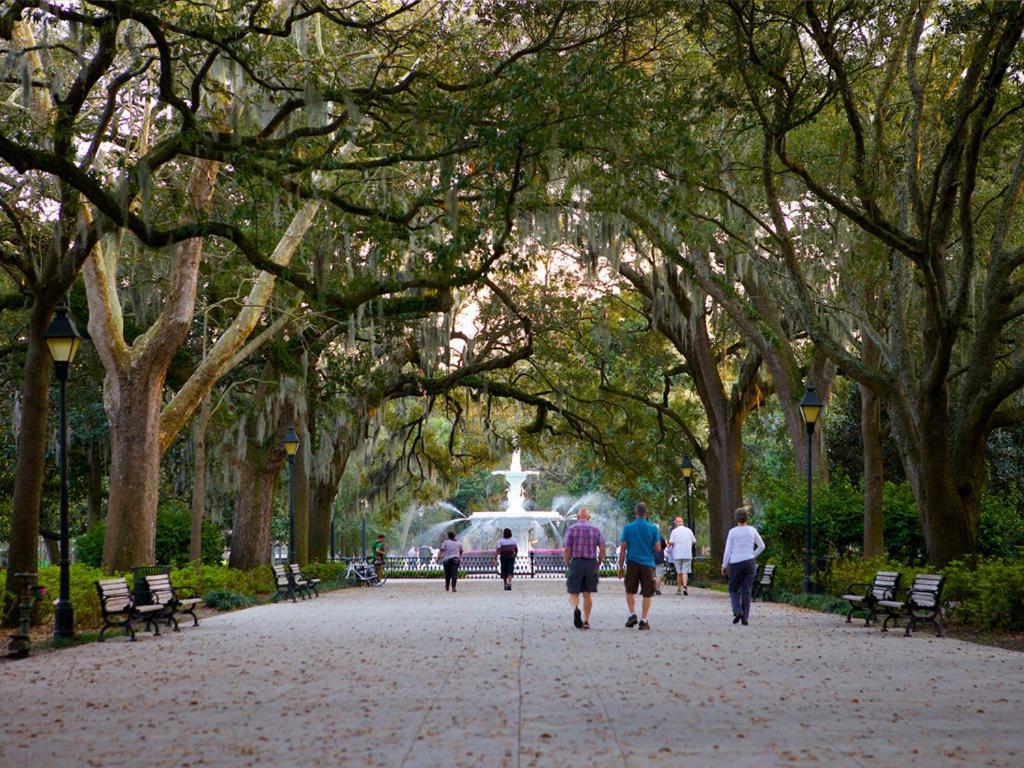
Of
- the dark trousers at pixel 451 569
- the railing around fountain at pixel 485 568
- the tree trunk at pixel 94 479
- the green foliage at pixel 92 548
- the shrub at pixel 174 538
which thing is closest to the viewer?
the dark trousers at pixel 451 569

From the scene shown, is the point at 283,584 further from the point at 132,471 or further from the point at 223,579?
the point at 132,471

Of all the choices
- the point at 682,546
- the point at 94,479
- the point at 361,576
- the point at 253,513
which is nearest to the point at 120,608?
the point at 253,513

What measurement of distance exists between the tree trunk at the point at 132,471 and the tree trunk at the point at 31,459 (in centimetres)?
312

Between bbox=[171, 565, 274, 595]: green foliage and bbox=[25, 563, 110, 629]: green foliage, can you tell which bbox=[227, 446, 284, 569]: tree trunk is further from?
bbox=[25, 563, 110, 629]: green foliage

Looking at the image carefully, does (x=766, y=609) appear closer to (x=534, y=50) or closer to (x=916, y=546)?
(x=916, y=546)

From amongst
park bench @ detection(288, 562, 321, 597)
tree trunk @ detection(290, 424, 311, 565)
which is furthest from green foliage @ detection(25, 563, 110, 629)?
tree trunk @ detection(290, 424, 311, 565)

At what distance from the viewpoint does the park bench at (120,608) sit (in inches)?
592

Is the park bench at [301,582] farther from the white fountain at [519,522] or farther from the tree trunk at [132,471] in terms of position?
the white fountain at [519,522]

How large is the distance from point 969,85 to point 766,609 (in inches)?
374

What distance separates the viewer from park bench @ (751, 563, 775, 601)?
79.1 feet

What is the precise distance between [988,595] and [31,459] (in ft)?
41.1

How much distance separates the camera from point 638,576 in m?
16.5

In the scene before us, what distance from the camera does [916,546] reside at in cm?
2527

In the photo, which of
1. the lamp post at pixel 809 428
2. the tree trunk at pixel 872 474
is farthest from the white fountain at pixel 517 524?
the tree trunk at pixel 872 474
